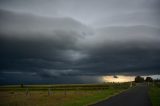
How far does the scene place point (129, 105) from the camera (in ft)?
86.0

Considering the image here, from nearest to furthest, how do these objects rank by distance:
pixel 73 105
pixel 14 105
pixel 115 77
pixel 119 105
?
pixel 119 105 → pixel 73 105 → pixel 14 105 → pixel 115 77

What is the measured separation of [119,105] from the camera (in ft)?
85.6

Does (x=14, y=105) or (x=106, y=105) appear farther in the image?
(x=14, y=105)

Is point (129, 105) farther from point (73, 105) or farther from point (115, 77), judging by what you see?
point (115, 77)

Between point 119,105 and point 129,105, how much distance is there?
101cm

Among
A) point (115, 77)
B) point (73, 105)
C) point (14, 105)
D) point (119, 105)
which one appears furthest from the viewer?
point (115, 77)

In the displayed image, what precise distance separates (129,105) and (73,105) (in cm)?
581

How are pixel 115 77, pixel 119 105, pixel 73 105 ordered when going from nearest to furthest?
pixel 119 105 → pixel 73 105 → pixel 115 77

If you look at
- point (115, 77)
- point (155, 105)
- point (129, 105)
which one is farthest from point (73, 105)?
point (115, 77)

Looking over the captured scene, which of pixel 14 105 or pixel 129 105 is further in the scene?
pixel 14 105

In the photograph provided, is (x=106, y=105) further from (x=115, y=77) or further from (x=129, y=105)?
(x=115, y=77)

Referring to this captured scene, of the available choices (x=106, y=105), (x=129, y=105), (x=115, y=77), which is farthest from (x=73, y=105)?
(x=115, y=77)

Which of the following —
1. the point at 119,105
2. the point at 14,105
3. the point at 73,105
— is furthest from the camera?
the point at 14,105

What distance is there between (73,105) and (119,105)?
4.93 metres
